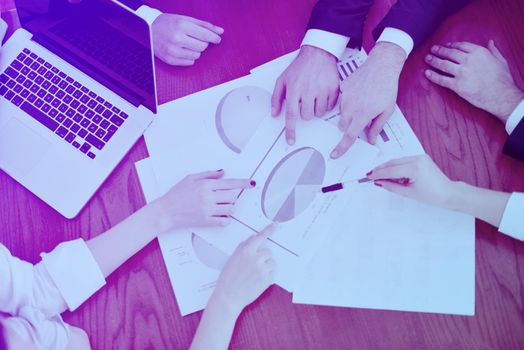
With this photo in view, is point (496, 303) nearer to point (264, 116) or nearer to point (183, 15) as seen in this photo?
point (264, 116)

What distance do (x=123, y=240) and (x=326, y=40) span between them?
56 cm

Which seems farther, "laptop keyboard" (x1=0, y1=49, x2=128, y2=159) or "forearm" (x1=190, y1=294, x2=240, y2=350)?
"laptop keyboard" (x1=0, y1=49, x2=128, y2=159)

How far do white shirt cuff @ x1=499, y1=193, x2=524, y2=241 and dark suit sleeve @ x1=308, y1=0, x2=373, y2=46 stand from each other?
430mm

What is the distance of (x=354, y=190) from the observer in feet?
2.66

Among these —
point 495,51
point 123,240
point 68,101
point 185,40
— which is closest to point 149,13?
point 185,40

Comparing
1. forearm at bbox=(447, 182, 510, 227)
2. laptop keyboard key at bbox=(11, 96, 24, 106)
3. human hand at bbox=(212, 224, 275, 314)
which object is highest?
forearm at bbox=(447, 182, 510, 227)

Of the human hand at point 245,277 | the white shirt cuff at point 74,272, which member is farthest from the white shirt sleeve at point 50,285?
the human hand at point 245,277

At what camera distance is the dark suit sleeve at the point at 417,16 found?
857 millimetres

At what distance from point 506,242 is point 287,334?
1.39ft

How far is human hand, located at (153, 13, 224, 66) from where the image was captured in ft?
3.02

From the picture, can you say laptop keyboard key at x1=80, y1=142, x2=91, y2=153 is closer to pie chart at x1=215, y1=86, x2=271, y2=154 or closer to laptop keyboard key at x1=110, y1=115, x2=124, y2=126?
laptop keyboard key at x1=110, y1=115, x2=124, y2=126

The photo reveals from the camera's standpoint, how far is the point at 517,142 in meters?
0.78

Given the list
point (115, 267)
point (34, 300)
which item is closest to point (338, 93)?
point (115, 267)

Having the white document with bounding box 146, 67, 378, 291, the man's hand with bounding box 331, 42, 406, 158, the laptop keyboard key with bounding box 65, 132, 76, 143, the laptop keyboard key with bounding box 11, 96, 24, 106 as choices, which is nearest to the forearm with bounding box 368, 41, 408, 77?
the man's hand with bounding box 331, 42, 406, 158
